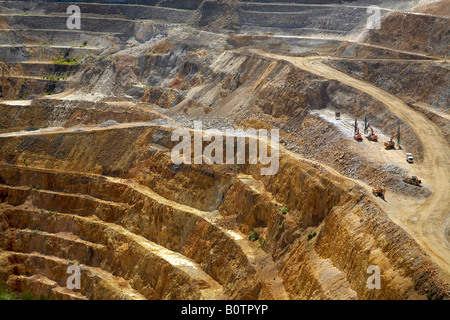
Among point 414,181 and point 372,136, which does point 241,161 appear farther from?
point 414,181

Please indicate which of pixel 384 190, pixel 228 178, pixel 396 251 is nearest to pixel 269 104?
pixel 228 178

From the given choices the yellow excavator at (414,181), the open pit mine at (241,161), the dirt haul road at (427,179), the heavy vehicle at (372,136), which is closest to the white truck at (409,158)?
→ the open pit mine at (241,161)

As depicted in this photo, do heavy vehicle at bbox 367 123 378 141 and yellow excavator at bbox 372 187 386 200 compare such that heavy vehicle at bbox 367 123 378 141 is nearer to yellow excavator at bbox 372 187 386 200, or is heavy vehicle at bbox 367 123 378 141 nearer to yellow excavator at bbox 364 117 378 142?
yellow excavator at bbox 364 117 378 142

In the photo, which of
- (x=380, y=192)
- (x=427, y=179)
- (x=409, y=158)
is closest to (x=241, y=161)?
(x=409, y=158)

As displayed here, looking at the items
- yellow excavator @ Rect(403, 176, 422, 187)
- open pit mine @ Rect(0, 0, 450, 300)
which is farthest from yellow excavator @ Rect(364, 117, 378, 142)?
yellow excavator @ Rect(403, 176, 422, 187)

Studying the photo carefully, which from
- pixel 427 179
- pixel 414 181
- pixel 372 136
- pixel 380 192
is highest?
pixel 372 136

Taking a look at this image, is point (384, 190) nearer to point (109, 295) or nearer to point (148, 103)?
point (109, 295)

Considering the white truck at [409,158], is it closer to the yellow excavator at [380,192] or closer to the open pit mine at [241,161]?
the open pit mine at [241,161]
